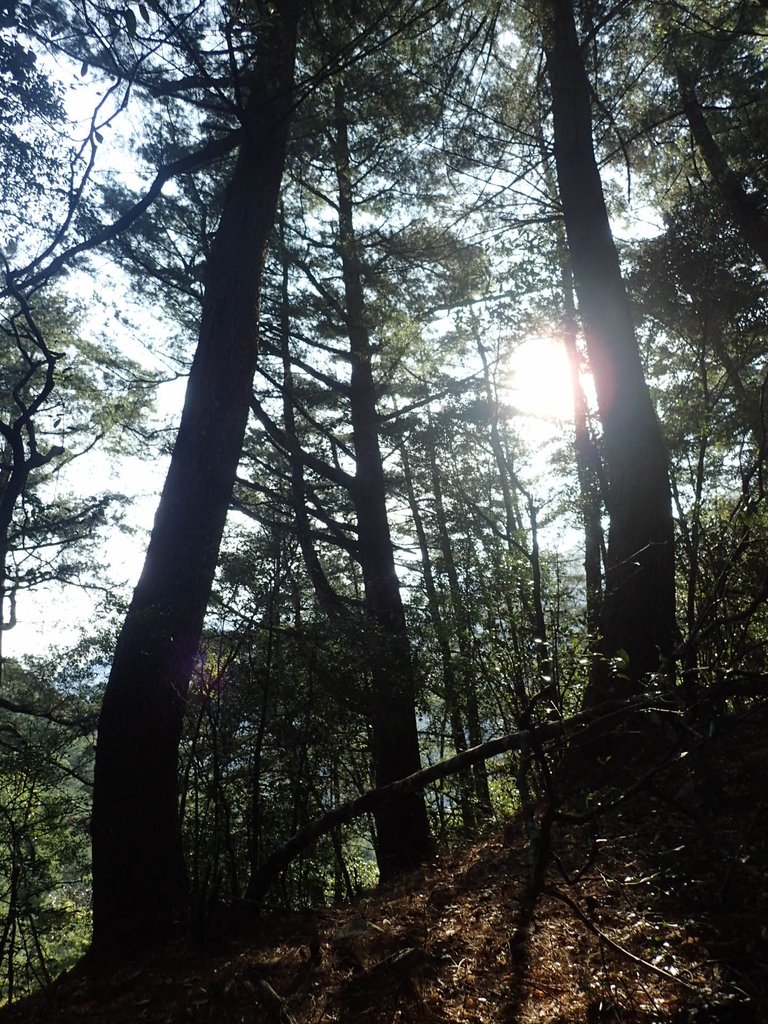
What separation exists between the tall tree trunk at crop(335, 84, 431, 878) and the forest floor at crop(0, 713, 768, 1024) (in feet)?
8.77

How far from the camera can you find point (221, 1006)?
2133 mm

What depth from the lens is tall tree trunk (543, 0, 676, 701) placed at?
172 inches

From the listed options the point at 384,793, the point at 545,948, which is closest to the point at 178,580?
the point at 384,793

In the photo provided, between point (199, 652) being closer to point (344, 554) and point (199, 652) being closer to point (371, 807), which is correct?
point (371, 807)

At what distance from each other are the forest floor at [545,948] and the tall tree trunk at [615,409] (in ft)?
3.87

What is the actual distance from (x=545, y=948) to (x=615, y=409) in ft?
13.0

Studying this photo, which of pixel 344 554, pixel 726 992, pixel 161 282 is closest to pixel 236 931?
pixel 726 992

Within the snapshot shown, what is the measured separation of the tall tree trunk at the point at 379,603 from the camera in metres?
5.93

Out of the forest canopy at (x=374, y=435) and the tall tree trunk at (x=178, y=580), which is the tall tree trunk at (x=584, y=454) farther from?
the tall tree trunk at (x=178, y=580)

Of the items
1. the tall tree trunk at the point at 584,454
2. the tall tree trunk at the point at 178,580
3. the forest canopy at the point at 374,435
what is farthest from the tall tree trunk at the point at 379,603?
the tall tree trunk at the point at 584,454

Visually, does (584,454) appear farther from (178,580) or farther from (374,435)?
(178,580)

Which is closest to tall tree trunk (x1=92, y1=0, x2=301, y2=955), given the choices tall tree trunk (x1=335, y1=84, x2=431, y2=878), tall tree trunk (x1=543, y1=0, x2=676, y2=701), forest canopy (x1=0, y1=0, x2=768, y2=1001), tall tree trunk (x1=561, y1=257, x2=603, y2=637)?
forest canopy (x1=0, y1=0, x2=768, y2=1001)

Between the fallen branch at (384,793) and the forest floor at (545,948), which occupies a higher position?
the fallen branch at (384,793)

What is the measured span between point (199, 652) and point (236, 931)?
1.69m
